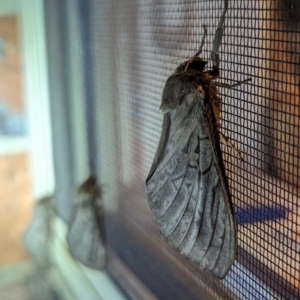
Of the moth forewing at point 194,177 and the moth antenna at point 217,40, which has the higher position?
the moth antenna at point 217,40

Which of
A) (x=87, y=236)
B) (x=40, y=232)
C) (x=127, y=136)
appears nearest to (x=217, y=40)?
(x=127, y=136)

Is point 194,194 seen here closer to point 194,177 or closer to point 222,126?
point 194,177

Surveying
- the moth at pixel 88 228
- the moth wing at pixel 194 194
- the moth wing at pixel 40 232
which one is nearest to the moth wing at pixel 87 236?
the moth at pixel 88 228

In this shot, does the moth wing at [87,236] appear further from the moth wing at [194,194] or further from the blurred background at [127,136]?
the moth wing at [194,194]

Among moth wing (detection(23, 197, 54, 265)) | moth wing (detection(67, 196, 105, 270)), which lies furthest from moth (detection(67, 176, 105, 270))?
moth wing (detection(23, 197, 54, 265))

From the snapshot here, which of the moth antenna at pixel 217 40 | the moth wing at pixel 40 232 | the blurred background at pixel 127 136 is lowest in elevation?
the moth wing at pixel 40 232

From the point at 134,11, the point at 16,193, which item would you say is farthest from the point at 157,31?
the point at 16,193

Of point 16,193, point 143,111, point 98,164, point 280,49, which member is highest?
point 280,49

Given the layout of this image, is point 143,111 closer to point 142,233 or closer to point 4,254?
point 142,233
